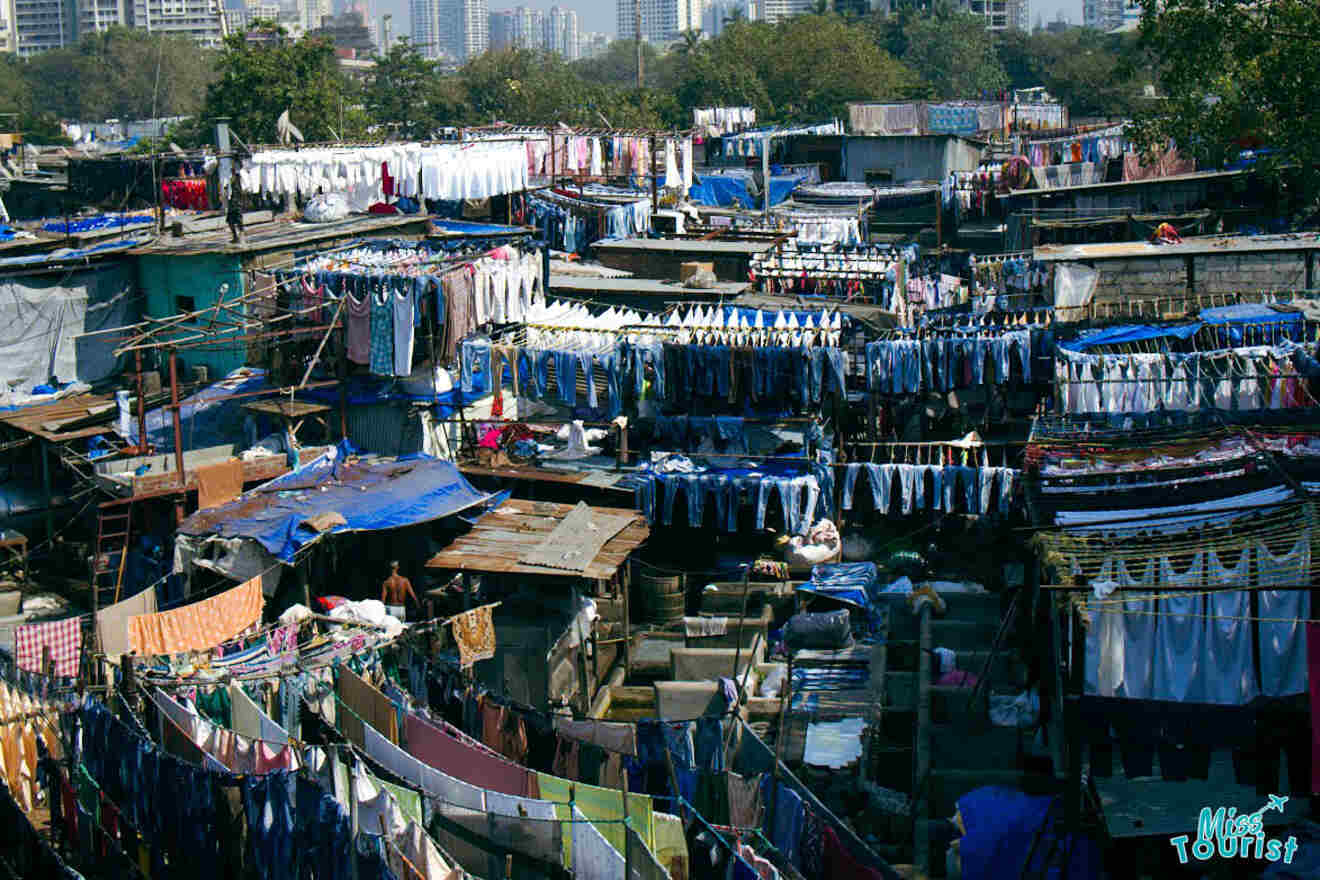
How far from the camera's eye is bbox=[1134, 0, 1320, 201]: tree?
2281cm

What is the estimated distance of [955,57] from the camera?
85.1 metres

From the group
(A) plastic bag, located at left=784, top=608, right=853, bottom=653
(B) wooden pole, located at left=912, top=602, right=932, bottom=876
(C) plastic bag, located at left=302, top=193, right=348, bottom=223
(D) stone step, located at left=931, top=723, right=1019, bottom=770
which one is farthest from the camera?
(C) plastic bag, located at left=302, top=193, right=348, bottom=223

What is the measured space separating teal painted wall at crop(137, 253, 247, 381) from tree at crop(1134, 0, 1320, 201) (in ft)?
50.7

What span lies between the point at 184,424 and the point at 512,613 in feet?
25.1

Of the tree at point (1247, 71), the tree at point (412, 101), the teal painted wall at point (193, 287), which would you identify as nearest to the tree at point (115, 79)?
the tree at point (412, 101)

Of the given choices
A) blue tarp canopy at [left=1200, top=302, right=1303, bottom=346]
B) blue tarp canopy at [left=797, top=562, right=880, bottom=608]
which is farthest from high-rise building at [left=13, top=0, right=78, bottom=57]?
blue tarp canopy at [left=1200, top=302, right=1303, bottom=346]

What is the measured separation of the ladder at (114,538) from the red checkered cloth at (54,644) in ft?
8.93

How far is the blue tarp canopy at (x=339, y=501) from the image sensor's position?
1778 cm

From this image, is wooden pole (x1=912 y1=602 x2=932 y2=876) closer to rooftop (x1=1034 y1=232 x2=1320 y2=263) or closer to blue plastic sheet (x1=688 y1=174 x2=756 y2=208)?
rooftop (x1=1034 y1=232 x2=1320 y2=263)

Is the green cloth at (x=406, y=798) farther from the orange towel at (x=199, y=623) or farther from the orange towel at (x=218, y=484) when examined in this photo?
the orange towel at (x=218, y=484)

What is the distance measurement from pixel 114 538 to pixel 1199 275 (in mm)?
16576

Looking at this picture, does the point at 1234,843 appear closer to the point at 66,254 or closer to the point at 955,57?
the point at 66,254

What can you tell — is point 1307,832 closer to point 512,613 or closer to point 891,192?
point 512,613

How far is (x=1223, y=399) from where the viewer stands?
18.3 meters
